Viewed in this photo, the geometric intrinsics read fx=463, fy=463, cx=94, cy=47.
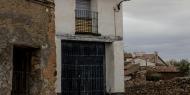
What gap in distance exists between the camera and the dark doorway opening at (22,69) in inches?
537

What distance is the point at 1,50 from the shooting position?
1255cm

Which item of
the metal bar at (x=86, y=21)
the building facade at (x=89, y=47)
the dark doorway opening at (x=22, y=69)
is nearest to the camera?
the dark doorway opening at (x=22, y=69)

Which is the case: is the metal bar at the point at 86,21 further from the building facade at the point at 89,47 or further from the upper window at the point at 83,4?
the upper window at the point at 83,4

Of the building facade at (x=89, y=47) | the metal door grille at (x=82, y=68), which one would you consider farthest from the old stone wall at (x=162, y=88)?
the metal door grille at (x=82, y=68)

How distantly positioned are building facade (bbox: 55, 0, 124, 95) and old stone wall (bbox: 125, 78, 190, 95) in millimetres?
3362

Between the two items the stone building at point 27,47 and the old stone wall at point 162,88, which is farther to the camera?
the old stone wall at point 162,88

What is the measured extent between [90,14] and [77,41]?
1771 mm

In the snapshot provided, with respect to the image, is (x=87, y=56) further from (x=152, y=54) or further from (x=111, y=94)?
(x=152, y=54)

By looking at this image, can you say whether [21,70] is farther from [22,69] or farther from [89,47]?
[89,47]

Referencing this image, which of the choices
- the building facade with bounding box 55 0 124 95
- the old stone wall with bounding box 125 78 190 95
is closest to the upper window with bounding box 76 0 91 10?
the building facade with bounding box 55 0 124 95

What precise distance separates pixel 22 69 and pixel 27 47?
764 millimetres

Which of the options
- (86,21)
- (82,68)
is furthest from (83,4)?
(82,68)

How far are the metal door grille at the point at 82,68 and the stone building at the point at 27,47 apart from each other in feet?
24.6

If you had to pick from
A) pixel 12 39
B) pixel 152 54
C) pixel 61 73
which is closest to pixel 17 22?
pixel 12 39
